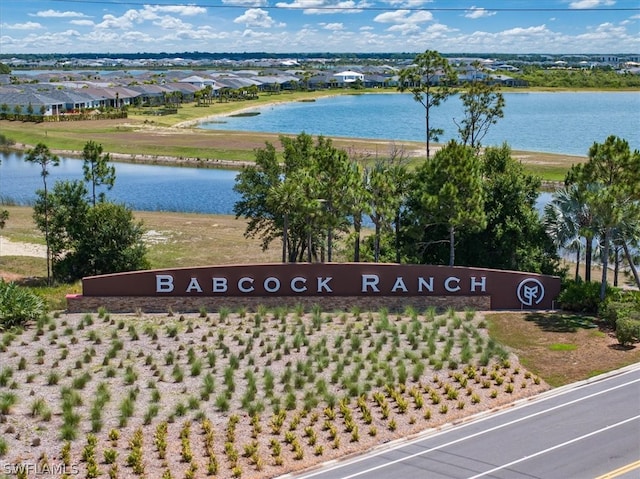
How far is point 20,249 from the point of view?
178 ft

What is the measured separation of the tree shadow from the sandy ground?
32.6 meters

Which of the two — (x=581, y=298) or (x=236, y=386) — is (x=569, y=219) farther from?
(x=236, y=386)

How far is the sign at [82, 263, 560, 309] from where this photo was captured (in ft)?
116

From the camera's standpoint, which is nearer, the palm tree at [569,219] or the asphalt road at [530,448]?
the asphalt road at [530,448]

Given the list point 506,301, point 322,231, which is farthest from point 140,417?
point 322,231

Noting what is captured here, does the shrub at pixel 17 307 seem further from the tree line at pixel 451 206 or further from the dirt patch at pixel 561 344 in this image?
the dirt patch at pixel 561 344

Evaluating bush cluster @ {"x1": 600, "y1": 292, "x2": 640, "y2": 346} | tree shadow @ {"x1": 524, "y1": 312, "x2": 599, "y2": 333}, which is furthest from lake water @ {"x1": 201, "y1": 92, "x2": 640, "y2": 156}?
bush cluster @ {"x1": 600, "y1": 292, "x2": 640, "y2": 346}

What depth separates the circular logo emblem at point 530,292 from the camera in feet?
120

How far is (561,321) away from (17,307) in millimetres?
22863

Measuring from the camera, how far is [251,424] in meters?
23.2

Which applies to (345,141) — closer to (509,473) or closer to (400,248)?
(400,248)

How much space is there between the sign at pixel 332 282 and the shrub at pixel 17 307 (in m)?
2.26

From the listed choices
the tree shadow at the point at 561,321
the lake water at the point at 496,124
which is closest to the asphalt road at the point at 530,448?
the tree shadow at the point at 561,321

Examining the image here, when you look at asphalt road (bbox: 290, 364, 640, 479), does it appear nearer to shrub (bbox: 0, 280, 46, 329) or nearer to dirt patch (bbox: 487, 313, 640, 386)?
dirt patch (bbox: 487, 313, 640, 386)
